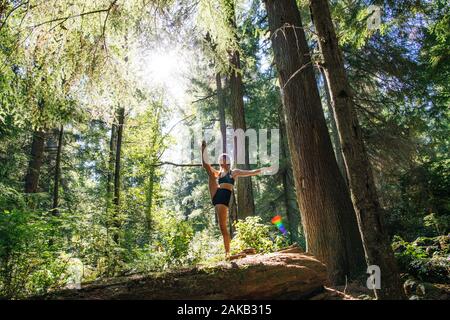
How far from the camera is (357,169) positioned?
3.79 m

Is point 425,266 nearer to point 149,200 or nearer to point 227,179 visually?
point 227,179

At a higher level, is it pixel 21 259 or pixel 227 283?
pixel 21 259

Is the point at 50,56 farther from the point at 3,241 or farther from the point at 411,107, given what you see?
the point at 411,107

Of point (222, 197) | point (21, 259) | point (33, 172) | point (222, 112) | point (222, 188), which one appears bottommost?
point (21, 259)

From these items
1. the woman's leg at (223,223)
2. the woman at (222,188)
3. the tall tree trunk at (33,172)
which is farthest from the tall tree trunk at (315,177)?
the tall tree trunk at (33,172)

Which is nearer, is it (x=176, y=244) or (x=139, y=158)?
(x=176, y=244)

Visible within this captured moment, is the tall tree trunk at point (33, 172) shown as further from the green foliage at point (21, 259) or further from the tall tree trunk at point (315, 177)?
the tall tree trunk at point (315, 177)

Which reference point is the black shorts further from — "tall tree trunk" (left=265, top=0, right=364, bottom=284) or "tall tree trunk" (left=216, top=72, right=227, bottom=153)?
"tall tree trunk" (left=216, top=72, right=227, bottom=153)

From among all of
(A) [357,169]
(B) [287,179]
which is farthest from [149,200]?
(A) [357,169]

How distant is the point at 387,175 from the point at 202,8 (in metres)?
9.08

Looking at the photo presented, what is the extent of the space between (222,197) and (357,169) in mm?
2919

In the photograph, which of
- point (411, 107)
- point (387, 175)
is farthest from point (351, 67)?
point (387, 175)

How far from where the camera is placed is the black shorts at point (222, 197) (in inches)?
243
